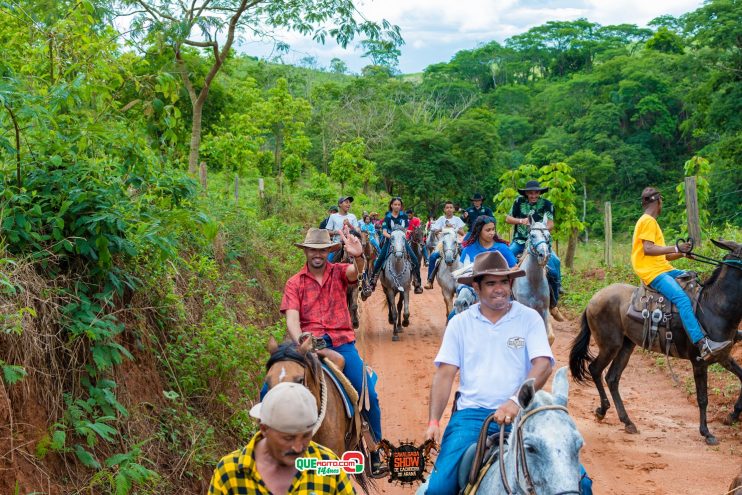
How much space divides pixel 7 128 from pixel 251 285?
233 inches

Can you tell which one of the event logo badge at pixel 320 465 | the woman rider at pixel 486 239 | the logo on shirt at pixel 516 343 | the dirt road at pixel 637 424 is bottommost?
the dirt road at pixel 637 424

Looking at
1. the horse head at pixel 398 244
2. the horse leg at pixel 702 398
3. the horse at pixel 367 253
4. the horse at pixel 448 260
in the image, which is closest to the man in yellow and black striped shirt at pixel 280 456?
the horse leg at pixel 702 398

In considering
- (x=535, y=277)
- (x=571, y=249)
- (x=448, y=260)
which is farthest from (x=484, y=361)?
(x=571, y=249)

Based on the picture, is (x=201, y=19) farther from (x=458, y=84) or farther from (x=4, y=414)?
(x=458, y=84)

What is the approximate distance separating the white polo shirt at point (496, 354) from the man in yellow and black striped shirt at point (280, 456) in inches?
68.1

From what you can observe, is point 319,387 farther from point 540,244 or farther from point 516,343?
point 540,244

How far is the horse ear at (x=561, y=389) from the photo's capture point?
374 cm

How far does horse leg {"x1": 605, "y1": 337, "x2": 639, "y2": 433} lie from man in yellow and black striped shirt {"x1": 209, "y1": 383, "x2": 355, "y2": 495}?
6884mm

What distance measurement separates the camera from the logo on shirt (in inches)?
182

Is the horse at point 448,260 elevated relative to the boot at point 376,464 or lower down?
elevated

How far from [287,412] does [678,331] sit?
25.2 feet

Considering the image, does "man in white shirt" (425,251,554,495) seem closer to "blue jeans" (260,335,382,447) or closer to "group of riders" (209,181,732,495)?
"group of riders" (209,181,732,495)

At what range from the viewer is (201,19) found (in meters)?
12.5

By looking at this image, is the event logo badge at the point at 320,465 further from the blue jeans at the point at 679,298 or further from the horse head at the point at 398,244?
the horse head at the point at 398,244
